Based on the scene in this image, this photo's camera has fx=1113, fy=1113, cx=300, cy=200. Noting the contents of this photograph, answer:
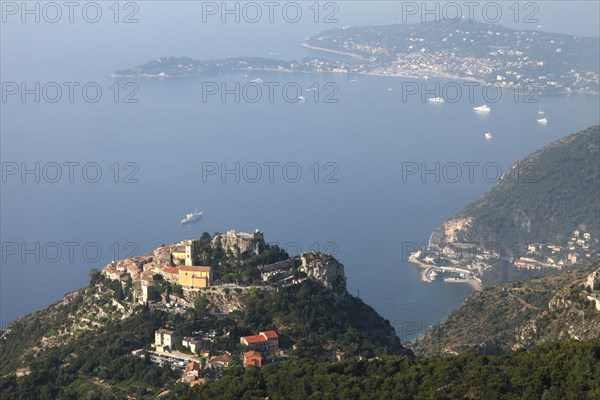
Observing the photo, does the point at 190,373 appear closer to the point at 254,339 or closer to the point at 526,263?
the point at 254,339

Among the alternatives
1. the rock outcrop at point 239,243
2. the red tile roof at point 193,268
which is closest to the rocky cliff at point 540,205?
the rock outcrop at point 239,243

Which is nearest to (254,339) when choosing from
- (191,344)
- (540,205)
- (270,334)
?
(270,334)

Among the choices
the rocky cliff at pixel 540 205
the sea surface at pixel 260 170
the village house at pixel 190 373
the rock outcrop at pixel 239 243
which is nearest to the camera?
the village house at pixel 190 373

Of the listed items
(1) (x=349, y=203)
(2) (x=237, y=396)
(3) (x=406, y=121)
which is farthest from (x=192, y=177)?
(2) (x=237, y=396)

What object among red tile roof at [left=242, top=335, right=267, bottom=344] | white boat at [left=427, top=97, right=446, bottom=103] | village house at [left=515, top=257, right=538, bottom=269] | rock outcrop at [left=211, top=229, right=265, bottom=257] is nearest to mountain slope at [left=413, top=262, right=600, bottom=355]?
rock outcrop at [left=211, top=229, right=265, bottom=257]

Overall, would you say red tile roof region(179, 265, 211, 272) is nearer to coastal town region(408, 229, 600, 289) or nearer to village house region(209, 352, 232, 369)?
village house region(209, 352, 232, 369)

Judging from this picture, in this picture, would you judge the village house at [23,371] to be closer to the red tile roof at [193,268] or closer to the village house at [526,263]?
the red tile roof at [193,268]
